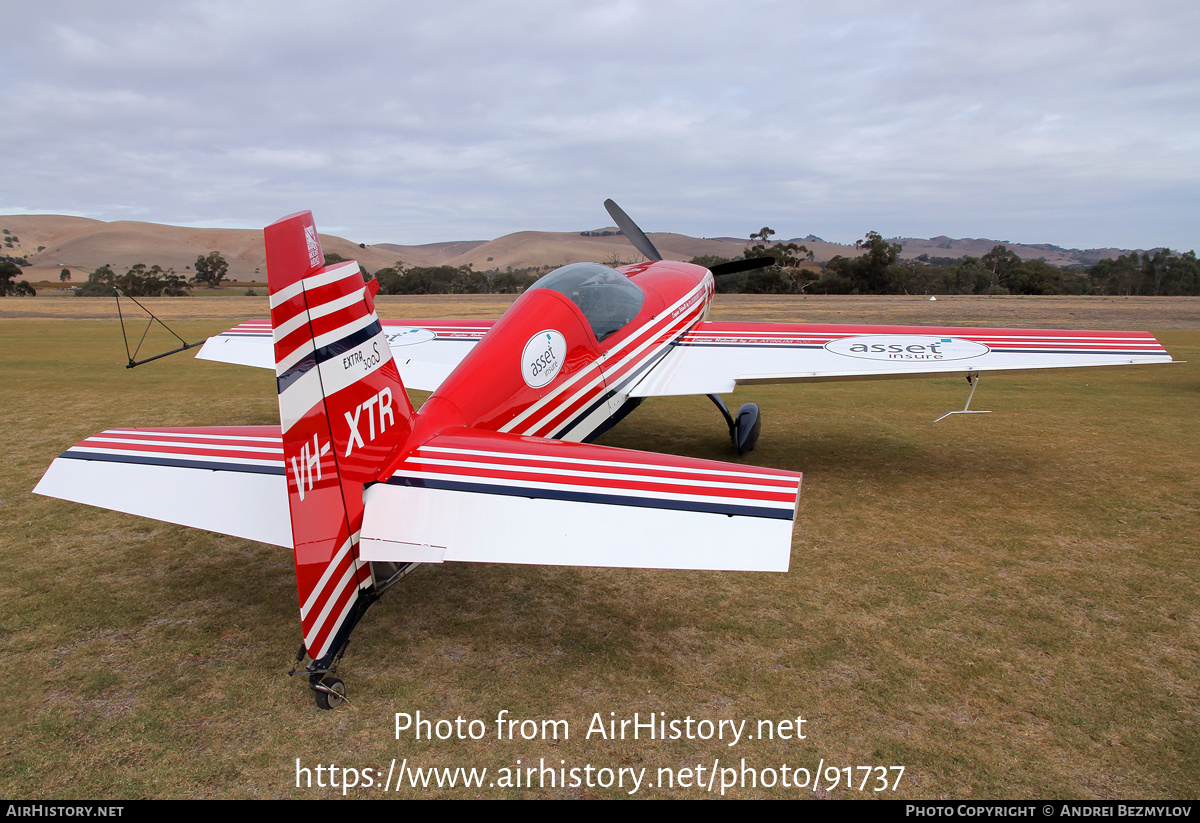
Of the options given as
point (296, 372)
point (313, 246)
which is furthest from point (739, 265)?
point (296, 372)

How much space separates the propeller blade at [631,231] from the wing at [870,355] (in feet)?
14.4

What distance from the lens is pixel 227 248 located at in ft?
392

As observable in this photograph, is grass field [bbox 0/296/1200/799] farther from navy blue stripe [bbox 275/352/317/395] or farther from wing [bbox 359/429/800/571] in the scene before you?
navy blue stripe [bbox 275/352/317/395]

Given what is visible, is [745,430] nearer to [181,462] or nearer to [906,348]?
[906,348]

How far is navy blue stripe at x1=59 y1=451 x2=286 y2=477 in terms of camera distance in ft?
12.0

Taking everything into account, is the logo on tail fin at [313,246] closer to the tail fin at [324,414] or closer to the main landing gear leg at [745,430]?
the tail fin at [324,414]

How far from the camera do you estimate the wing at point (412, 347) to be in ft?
26.5

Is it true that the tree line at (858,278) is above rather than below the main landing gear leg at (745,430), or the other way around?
above

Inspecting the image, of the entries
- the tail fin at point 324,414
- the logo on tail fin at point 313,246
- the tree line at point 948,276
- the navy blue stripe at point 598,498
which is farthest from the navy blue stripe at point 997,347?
the tree line at point 948,276

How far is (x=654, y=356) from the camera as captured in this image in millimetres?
7039

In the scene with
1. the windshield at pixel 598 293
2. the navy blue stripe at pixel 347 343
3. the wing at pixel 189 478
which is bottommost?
the wing at pixel 189 478

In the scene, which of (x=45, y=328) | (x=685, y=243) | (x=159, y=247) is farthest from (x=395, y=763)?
(x=159, y=247)

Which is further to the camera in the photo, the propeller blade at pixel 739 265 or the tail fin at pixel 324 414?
the propeller blade at pixel 739 265

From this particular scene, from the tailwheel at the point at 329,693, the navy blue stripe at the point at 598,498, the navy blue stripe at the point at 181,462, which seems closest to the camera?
the navy blue stripe at the point at 598,498
